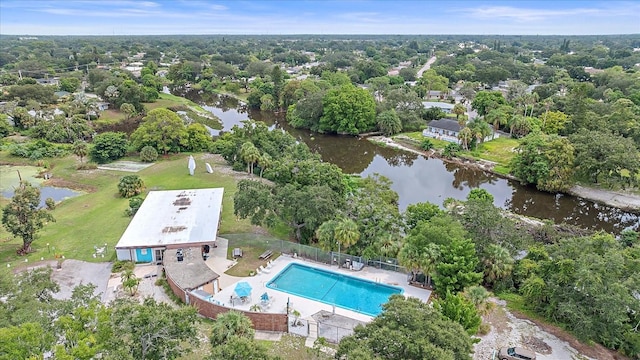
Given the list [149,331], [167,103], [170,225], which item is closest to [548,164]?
[170,225]

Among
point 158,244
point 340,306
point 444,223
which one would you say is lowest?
point 340,306

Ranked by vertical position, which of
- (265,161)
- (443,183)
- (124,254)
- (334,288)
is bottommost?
(334,288)

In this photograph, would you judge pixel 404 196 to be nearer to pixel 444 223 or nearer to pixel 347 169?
pixel 347 169

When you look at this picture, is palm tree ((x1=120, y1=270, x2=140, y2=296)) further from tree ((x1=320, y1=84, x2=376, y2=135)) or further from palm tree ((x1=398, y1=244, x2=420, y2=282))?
tree ((x1=320, y1=84, x2=376, y2=135))

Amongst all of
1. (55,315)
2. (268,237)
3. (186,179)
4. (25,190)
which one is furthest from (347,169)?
(55,315)

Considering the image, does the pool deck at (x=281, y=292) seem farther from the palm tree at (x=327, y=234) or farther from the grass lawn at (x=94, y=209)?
the grass lawn at (x=94, y=209)

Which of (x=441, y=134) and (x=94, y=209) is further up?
(x=441, y=134)

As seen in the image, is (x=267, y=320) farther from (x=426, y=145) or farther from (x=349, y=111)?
(x=349, y=111)
